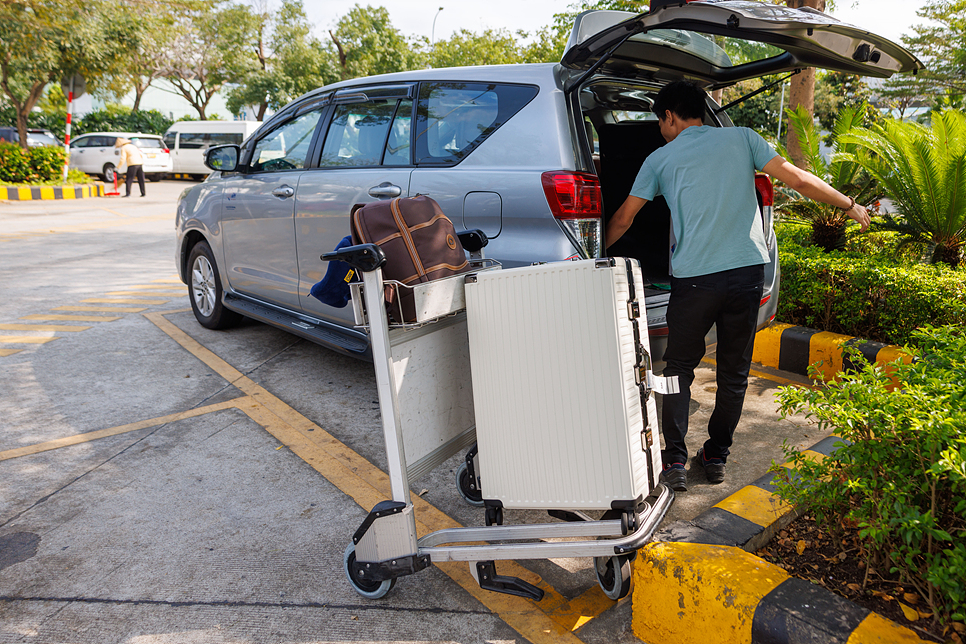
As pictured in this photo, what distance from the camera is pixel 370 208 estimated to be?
2484mm

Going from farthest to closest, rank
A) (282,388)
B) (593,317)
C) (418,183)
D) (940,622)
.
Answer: (282,388) < (418,183) < (593,317) < (940,622)

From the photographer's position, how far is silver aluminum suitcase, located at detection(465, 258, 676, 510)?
221 centimetres

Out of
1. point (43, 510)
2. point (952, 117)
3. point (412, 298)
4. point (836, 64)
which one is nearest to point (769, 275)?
point (836, 64)

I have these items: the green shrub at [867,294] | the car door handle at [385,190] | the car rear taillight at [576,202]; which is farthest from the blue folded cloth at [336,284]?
the green shrub at [867,294]

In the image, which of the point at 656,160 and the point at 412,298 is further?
the point at 656,160

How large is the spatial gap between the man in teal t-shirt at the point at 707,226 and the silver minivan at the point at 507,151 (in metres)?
0.21

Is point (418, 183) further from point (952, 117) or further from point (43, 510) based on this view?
point (952, 117)

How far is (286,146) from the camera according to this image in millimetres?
4930

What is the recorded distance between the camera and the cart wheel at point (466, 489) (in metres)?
3.17

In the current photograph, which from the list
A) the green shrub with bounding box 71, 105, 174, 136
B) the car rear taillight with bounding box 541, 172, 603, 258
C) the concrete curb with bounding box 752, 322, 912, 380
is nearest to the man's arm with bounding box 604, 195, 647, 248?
the car rear taillight with bounding box 541, 172, 603, 258

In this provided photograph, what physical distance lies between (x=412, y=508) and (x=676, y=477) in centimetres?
137

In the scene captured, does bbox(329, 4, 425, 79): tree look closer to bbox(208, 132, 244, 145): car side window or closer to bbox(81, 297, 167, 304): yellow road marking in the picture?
bbox(208, 132, 244, 145): car side window

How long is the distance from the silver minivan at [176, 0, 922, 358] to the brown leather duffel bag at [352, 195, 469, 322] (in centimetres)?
72

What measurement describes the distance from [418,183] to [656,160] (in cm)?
126
